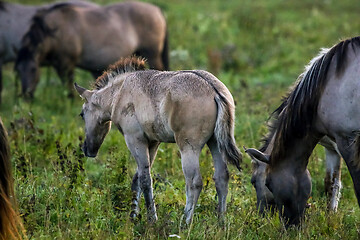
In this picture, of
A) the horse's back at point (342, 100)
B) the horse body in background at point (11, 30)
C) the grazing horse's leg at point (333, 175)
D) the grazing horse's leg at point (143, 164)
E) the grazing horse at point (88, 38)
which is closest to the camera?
the horse's back at point (342, 100)

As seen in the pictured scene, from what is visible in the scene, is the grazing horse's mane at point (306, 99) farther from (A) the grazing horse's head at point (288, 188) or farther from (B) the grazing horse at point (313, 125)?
(A) the grazing horse's head at point (288, 188)

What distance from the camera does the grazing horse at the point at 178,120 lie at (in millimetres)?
5238

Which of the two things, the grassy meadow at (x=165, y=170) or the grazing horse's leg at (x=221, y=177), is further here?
the grazing horse's leg at (x=221, y=177)

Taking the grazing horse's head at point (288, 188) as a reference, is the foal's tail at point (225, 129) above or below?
above

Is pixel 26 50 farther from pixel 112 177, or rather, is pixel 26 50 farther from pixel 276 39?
pixel 276 39

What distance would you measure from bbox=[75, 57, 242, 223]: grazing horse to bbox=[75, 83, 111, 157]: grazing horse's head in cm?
16

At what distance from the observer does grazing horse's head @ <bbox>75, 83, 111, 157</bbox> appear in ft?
20.5

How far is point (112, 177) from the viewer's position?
644 centimetres

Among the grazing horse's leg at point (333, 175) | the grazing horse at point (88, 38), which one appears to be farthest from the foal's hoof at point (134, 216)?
the grazing horse at point (88, 38)

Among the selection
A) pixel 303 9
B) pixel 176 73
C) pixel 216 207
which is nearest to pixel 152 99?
pixel 176 73

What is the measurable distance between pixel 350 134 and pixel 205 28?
1139cm

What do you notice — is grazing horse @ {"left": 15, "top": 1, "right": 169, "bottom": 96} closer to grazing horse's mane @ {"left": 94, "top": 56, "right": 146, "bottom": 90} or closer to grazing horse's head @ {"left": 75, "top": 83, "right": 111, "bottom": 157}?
grazing horse's head @ {"left": 75, "top": 83, "right": 111, "bottom": 157}

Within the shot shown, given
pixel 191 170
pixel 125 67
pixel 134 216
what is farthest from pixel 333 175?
pixel 125 67

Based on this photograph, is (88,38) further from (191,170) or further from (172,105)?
(191,170)
